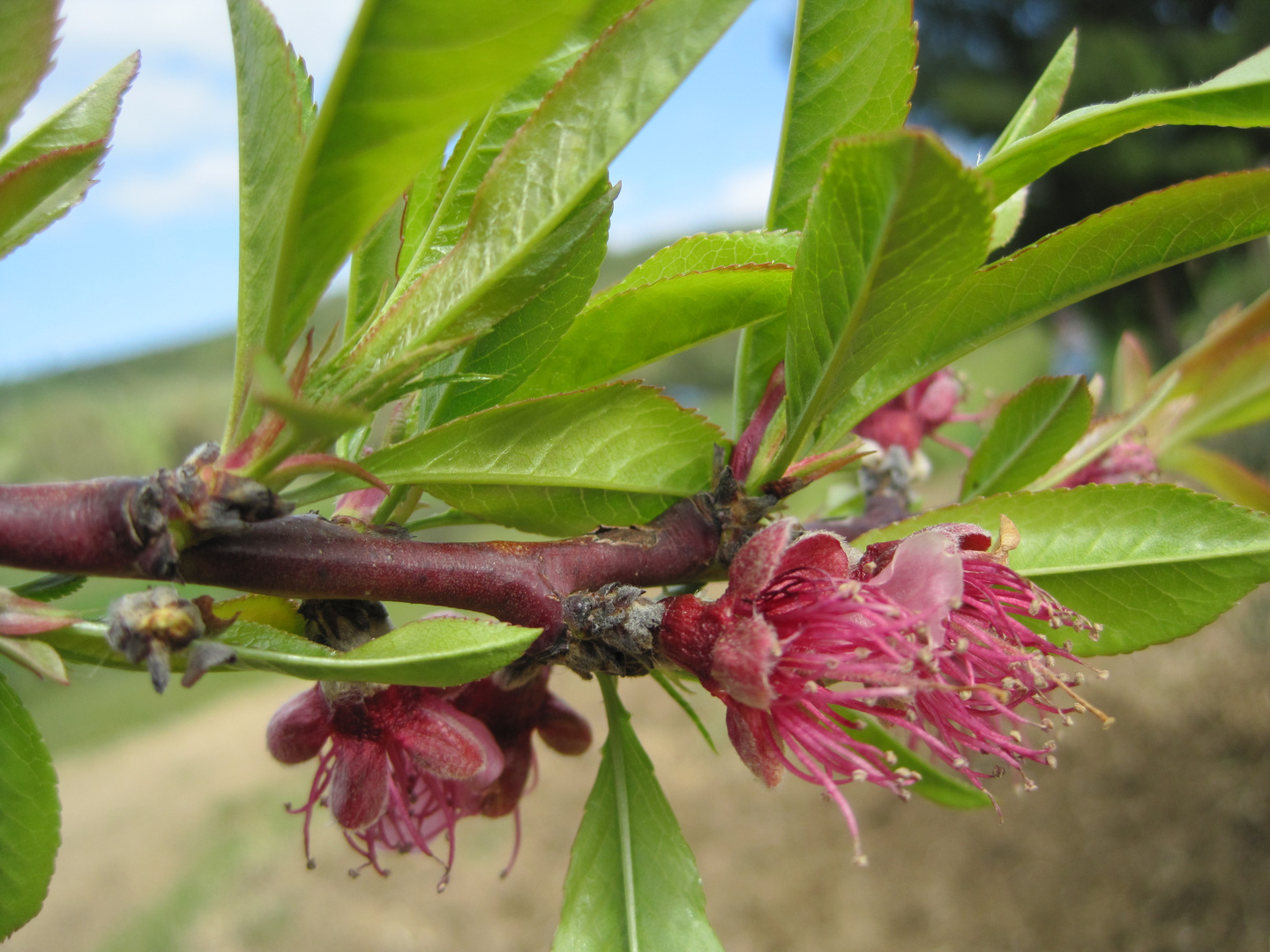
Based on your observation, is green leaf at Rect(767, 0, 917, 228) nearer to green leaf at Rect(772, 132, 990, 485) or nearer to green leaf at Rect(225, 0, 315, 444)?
green leaf at Rect(772, 132, 990, 485)

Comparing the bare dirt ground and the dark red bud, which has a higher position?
the dark red bud

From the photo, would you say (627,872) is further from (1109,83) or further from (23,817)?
(1109,83)

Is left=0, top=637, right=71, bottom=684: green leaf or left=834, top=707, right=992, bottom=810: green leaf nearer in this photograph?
left=0, top=637, right=71, bottom=684: green leaf

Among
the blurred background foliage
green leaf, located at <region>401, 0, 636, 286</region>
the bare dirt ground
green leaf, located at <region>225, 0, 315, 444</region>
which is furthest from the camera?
the blurred background foliage

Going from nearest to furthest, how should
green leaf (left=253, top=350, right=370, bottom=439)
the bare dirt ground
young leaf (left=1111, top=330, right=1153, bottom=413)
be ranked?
green leaf (left=253, top=350, right=370, bottom=439)
young leaf (left=1111, top=330, right=1153, bottom=413)
the bare dirt ground

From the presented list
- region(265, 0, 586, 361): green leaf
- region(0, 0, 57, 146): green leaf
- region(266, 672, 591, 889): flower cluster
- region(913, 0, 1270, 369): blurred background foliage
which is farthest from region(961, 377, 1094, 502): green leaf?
region(913, 0, 1270, 369): blurred background foliage

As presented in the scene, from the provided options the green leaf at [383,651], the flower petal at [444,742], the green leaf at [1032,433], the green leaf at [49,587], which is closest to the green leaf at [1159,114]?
the green leaf at [1032,433]

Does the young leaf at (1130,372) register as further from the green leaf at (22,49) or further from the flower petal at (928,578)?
the green leaf at (22,49)
